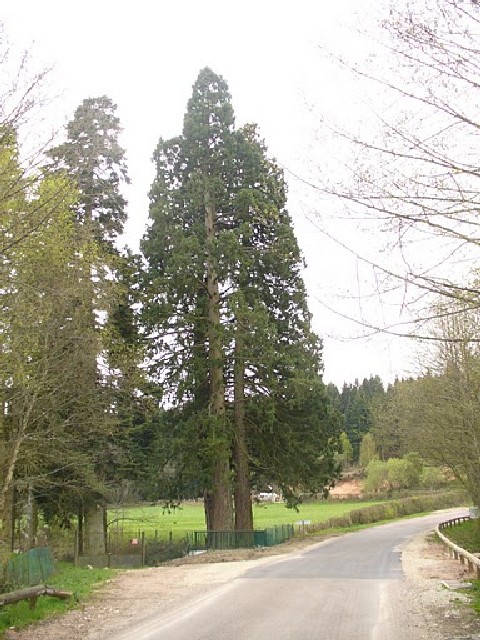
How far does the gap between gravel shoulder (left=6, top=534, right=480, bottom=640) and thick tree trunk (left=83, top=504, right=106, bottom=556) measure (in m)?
5.14

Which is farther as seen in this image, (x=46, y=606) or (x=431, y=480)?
(x=431, y=480)

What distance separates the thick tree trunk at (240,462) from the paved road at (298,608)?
318 inches

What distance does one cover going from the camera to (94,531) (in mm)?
25750

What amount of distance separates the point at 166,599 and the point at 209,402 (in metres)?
13.4

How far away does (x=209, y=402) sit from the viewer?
26.1 m

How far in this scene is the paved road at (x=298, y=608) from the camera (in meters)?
9.12

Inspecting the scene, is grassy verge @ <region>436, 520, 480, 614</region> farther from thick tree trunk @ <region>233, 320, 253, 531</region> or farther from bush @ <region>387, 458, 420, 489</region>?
bush @ <region>387, 458, 420, 489</region>

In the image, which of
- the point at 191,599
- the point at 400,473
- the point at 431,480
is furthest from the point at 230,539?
the point at 431,480

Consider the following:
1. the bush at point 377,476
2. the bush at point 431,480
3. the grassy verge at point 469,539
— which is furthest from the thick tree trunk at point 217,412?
the bush at point 377,476

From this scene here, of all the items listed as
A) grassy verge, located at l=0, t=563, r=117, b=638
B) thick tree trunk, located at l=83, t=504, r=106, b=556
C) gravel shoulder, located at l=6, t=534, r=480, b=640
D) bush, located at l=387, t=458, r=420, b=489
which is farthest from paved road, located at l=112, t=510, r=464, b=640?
bush, located at l=387, t=458, r=420, b=489

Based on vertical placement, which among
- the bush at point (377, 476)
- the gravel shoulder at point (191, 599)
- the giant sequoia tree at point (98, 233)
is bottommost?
the gravel shoulder at point (191, 599)

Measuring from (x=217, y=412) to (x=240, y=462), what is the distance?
247cm

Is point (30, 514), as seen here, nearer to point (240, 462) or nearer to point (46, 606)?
point (46, 606)

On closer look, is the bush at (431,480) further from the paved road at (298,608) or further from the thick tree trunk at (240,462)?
the paved road at (298,608)
